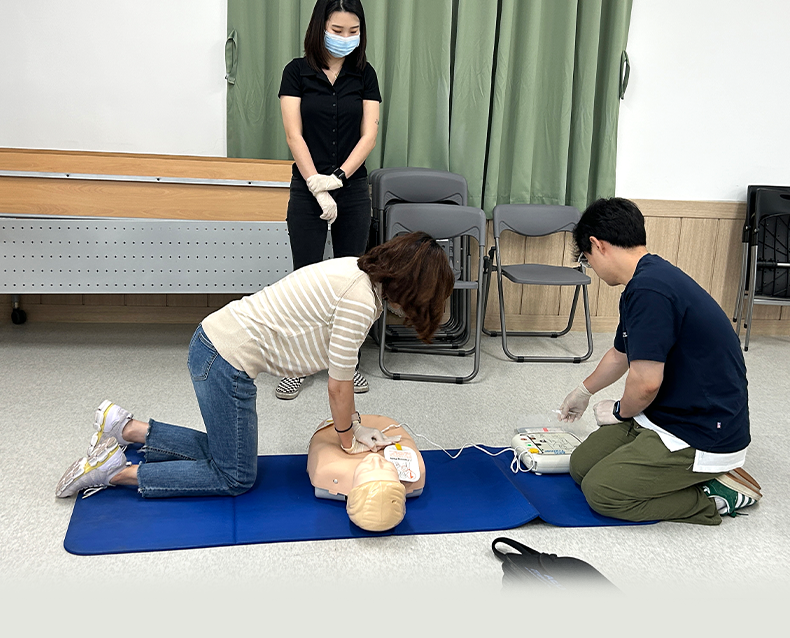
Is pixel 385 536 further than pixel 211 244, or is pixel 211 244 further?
pixel 211 244

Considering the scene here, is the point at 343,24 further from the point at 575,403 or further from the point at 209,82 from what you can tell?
the point at 575,403

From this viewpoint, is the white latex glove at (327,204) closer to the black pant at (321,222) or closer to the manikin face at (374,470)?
the black pant at (321,222)

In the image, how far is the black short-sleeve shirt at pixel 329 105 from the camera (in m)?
2.39

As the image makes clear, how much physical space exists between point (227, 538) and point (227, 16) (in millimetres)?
2546

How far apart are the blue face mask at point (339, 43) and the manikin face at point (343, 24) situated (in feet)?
0.04

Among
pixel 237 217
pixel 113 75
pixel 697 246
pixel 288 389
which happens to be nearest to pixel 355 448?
pixel 288 389

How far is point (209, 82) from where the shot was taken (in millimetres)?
3152

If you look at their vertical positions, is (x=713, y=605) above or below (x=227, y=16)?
below

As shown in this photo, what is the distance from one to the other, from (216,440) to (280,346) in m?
0.27

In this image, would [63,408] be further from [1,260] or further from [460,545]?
[460,545]

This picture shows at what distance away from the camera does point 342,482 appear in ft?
5.17

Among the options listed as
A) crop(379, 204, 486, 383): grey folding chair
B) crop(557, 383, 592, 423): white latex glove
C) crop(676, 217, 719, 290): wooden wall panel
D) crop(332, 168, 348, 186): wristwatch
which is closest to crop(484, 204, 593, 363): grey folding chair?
crop(379, 204, 486, 383): grey folding chair

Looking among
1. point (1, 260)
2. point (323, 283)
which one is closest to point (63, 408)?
point (1, 260)

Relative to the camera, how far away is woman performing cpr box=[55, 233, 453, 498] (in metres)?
1.46
